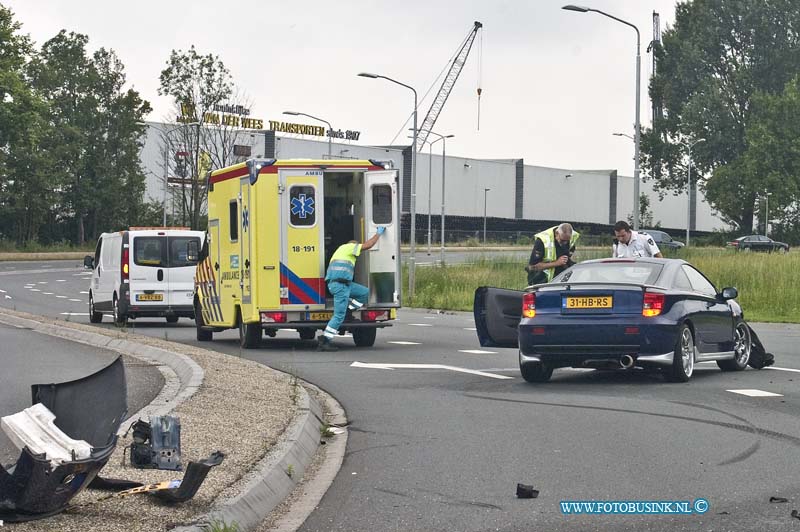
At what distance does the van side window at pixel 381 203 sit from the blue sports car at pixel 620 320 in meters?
5.53

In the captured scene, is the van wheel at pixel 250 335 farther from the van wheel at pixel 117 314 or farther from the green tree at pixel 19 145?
the green tree at pixel 19 145

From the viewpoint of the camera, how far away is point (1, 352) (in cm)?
1722

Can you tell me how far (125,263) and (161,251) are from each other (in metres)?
0.73

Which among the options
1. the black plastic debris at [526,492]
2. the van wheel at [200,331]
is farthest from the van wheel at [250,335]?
the black plastic debris at [526,492]

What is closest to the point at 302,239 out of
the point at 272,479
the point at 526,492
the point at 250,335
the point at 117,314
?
the point at 250,335

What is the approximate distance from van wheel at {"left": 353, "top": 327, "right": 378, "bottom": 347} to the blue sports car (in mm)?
5979

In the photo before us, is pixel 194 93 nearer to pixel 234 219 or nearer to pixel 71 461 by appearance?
pixel 234 219

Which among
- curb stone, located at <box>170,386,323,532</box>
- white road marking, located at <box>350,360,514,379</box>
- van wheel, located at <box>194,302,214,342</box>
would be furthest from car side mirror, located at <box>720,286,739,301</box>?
van wheel, located at <box>194,302,214,342</box>

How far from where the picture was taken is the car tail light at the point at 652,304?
13406 millimetres

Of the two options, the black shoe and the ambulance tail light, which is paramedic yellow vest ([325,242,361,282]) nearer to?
the black shoe

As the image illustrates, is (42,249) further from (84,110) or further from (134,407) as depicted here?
(134,407)

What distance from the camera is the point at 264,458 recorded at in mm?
7961

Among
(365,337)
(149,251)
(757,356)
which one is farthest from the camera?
(149,251)

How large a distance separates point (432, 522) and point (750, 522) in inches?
60.5
